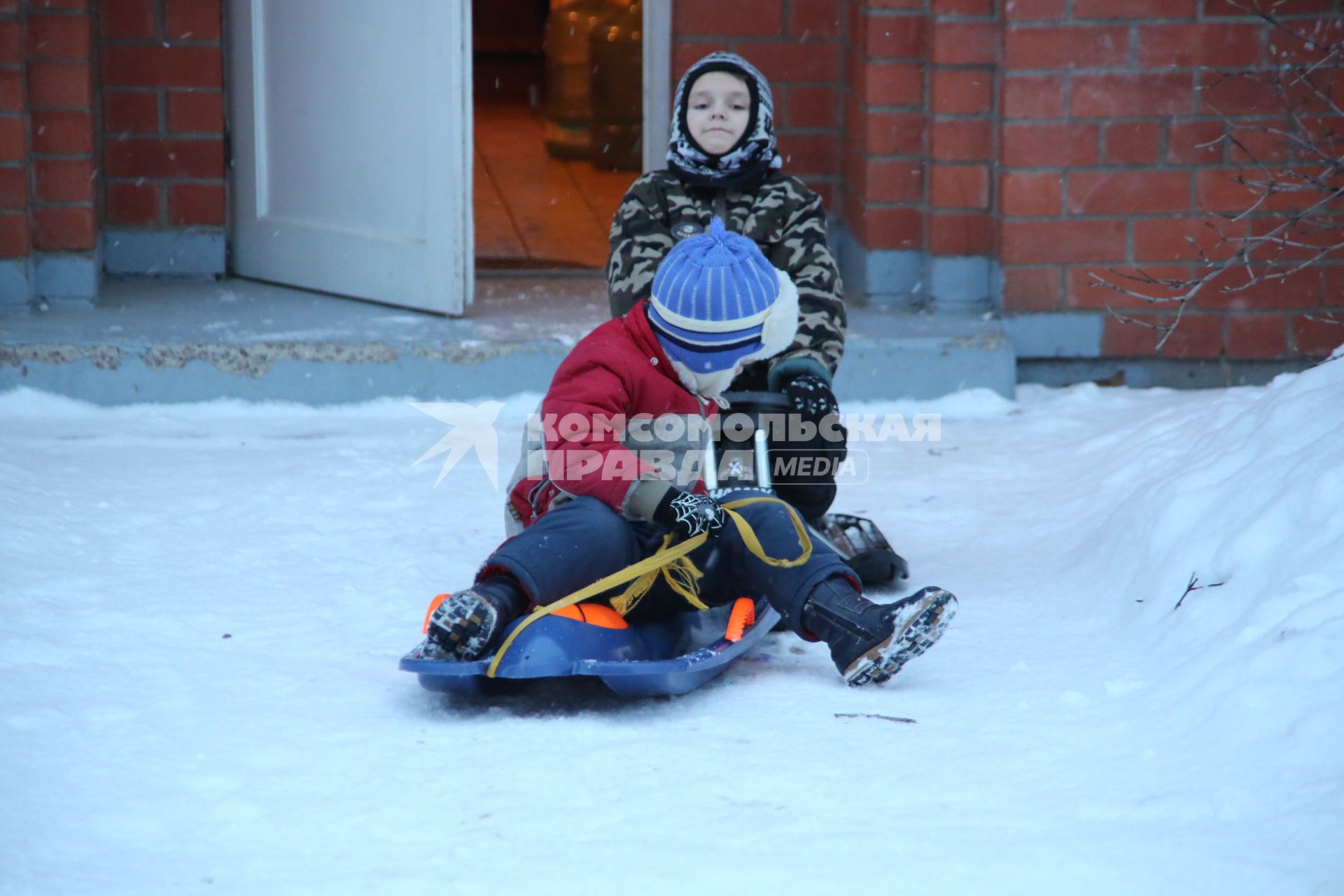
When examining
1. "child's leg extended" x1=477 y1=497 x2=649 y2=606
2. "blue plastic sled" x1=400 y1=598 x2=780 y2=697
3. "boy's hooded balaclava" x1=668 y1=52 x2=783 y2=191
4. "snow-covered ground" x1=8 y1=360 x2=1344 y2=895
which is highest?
"boy's hooded balaclava" x1=668 y1=52 x2=783 y2=191

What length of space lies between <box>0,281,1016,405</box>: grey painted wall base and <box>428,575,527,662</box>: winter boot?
2322 mm

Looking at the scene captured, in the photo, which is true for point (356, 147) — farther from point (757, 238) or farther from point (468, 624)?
point (468, 624)

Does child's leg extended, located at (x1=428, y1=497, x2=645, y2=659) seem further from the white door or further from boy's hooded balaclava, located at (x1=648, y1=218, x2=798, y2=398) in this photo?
the white door

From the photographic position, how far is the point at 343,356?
5.04 meters

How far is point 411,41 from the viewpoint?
5.26 metres

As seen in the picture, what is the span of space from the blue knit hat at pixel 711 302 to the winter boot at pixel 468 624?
64cm

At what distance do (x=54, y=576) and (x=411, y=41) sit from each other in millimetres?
2519

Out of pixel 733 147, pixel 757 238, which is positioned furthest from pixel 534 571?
pixel 733 147

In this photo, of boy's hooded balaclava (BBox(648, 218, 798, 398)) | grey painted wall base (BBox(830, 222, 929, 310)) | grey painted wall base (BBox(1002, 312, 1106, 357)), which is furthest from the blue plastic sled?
grey painted wall base (BBox(830, 222, 929, 310))

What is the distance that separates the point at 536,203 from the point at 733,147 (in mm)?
4066

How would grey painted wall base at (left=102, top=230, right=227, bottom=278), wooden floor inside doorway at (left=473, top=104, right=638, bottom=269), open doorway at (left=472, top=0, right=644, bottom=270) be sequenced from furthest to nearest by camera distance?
open doorway at (left=472, top=0, right=644, bottom=270) < wooden floor inside doorway at (left=473, top=104, right=638, bottom=269) < grey painted wall base at (left=102, top=230, right=227, bottom=278)

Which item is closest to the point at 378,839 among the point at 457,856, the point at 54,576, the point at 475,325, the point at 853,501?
the point at 457,856

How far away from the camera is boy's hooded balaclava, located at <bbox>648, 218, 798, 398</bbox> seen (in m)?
2.98

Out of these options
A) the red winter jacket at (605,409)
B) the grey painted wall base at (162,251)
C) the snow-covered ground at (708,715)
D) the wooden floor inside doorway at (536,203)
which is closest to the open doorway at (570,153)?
the wooden floor inside doorway at (536,203)
